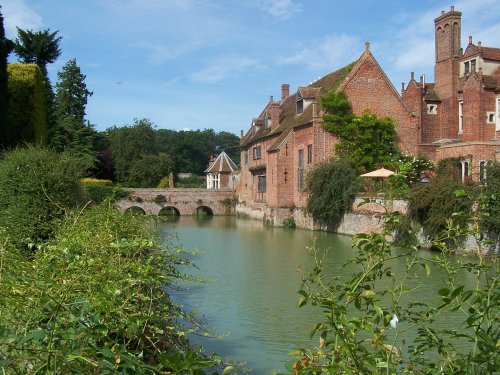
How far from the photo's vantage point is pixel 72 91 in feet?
169

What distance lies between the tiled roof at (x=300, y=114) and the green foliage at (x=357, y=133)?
145cm

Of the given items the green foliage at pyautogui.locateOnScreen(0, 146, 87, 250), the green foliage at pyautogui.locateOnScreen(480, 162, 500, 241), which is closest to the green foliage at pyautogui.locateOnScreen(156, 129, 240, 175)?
the green foliage at pyautogui.locateOnScreen(480, 162, 500, 241)

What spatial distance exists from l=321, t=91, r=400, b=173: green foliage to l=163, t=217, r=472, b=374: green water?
8908mm

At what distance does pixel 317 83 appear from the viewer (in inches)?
1510

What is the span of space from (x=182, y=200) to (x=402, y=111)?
22.1m

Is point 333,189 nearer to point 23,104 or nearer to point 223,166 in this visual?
point 23,104

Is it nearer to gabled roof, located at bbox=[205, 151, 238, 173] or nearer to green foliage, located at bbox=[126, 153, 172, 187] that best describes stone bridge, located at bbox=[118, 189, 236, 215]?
gabled roof, located at bbox=[205, 151, 238, 173]

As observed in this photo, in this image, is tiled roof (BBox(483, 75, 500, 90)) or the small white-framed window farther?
the small white-framed window

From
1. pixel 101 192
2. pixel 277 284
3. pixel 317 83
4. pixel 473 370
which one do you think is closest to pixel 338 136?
pixel 317 83

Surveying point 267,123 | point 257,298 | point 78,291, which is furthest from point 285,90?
point 78,291

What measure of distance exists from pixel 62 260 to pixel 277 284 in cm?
989

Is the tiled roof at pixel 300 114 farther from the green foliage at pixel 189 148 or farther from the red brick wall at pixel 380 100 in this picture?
the green foliage at pixel 189 148

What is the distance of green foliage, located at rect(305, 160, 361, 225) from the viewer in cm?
2752

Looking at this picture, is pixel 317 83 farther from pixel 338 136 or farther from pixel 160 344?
pixel 160 344
